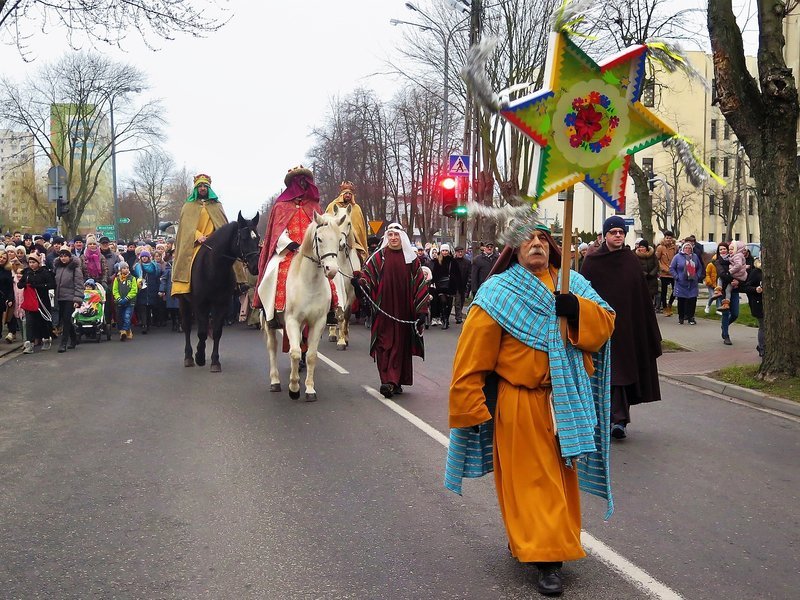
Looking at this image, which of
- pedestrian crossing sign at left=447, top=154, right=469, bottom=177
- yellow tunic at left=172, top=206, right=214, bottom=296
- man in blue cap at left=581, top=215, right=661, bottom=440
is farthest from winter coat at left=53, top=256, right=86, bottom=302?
man in blue cap at left=581, top=215, right=661, bottom=440

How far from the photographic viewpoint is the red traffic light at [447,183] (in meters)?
17.9

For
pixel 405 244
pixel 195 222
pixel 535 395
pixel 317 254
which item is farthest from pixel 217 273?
pixel 535 395

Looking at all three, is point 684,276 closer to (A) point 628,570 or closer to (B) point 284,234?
(B) point 284,234

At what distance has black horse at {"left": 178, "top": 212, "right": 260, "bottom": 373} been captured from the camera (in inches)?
515

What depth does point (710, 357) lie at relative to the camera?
1481cm

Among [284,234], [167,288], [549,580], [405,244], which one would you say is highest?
[284,234]

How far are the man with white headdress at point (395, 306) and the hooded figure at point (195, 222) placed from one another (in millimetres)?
4350

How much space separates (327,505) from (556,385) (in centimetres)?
221

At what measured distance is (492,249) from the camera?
21.1m

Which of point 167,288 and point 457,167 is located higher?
point 457,167

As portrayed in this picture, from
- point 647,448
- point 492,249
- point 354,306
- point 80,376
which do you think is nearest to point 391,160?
point 492,249

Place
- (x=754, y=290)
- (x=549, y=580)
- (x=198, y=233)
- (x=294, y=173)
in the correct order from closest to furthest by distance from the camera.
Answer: (x=549, y=580) → (x=294, y=173) → (x=754, y=290) → (x=198, y=233)

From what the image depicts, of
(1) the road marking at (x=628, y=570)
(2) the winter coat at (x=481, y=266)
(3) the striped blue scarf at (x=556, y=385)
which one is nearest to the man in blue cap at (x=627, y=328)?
(1) the road marking at (x=628, y=570)

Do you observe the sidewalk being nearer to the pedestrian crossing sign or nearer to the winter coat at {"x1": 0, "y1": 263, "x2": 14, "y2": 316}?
the pedestrian crossing sign
